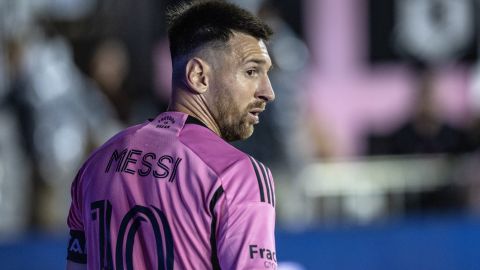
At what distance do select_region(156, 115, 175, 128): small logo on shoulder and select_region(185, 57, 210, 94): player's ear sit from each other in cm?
12

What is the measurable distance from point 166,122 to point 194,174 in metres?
0.28

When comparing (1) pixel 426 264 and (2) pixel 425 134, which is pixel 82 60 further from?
(1) pixel 426 264

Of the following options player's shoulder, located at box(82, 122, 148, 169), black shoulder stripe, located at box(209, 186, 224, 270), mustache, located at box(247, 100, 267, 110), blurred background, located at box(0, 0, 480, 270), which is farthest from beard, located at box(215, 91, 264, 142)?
blurred background, located at box(0, 0, 480, 270)

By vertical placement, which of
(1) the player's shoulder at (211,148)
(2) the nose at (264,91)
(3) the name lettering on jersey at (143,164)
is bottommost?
(3) the name lettering on jersey at (143,164)

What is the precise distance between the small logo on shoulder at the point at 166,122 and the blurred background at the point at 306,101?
434 cm

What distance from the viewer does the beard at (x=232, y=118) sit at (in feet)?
11.4

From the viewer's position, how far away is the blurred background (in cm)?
905

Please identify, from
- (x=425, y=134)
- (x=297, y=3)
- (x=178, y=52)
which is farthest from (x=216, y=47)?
(x=297, y=3)

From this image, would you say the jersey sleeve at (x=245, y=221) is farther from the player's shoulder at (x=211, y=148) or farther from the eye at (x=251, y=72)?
the eye at (x=251, y=72)

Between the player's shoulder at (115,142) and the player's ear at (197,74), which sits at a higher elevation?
the player's ear at (197,74)

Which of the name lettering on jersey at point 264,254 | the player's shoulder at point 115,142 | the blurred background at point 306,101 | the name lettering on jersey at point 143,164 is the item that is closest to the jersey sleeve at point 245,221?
the name lettering on jersey at point 264,254

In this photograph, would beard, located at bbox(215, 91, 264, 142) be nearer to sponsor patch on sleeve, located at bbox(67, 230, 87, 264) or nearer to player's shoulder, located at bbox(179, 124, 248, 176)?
player's shoulder, located at bbox(179, 124, 248, 176)

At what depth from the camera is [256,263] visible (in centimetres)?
319

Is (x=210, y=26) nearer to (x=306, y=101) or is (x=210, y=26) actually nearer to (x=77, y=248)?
(x=77, y=248)
